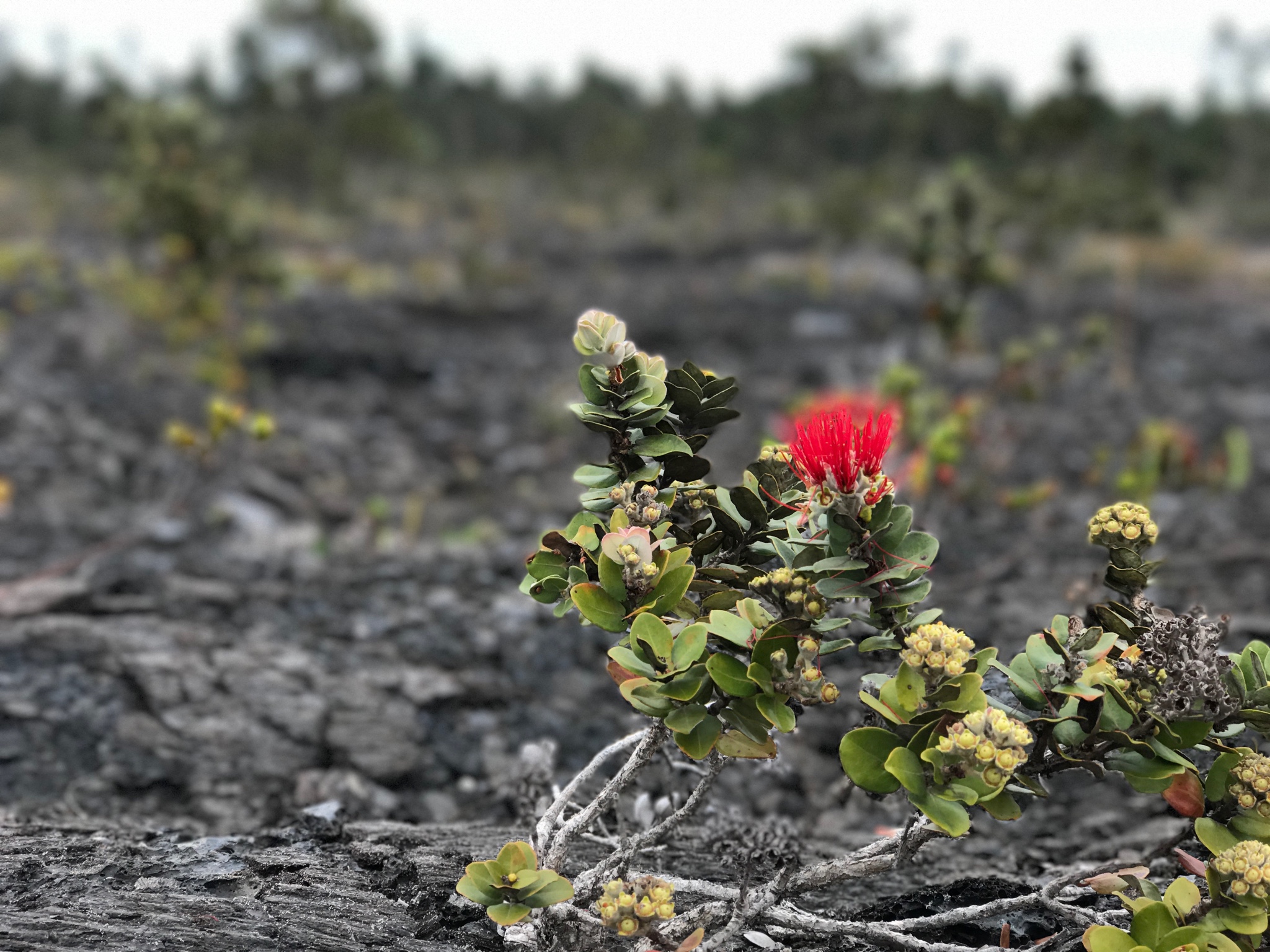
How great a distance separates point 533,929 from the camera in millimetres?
1264

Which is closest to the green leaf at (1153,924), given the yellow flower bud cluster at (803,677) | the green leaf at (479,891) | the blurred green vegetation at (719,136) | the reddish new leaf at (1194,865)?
the reddish new leaf at (1194,865)

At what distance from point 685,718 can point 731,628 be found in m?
0.12

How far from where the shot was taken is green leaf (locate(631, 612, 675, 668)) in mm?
1093

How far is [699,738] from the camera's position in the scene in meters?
1.11

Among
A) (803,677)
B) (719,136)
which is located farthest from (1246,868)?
(719,136)

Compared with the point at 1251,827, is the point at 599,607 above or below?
above

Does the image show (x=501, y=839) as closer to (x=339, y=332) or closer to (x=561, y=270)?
(x=339, y=332)

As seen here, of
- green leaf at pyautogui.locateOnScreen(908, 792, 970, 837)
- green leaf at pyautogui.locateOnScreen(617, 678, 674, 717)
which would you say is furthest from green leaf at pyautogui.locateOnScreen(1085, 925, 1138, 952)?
green leaf at pyautogui.locateOnScreen(617, 678, 674, 717)

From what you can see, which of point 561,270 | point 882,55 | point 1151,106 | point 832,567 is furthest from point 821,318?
point 1151,106

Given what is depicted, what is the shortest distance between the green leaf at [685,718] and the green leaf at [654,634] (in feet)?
0.20

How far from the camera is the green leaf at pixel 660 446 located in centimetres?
132

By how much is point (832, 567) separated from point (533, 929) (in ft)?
2.15

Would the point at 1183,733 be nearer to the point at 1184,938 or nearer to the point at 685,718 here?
the point at 1184,938

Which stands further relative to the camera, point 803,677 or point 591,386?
point 591,386
